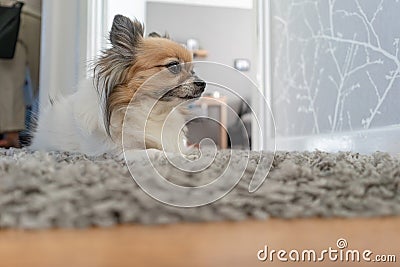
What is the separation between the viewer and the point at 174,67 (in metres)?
1.25

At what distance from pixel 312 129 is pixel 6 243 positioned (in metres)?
1.48

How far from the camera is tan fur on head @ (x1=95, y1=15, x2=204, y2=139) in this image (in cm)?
119

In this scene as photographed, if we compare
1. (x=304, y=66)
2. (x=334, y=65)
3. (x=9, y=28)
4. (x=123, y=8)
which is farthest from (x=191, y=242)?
(x=9, y=28)

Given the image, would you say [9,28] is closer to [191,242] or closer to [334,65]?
[334,65]

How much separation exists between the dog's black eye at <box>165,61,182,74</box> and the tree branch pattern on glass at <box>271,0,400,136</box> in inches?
23.5

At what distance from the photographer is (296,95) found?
1912 mm

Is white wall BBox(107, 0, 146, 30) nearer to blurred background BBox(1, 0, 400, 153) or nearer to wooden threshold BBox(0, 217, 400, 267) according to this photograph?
blurred background BBox(1, 0, 400, 153)

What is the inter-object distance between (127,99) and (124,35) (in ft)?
0.63

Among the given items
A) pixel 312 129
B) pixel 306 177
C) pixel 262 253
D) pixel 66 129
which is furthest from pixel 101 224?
pixel 312 129

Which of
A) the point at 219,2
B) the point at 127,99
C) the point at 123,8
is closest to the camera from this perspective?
the point at 127,99

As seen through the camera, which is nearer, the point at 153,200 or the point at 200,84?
the point at 153,200

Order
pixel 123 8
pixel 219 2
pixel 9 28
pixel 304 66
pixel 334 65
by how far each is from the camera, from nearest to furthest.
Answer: pixel 334 65
pixel 304 66
pixel 123 8
pixel 9 28
pixel 219 2

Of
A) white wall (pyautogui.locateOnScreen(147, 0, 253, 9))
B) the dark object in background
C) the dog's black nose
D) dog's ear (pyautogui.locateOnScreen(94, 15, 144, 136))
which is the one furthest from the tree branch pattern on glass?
white wall (pyautogui.locateOnScreen(147, 0, 253, 9))

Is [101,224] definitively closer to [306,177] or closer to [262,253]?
[262,253]
